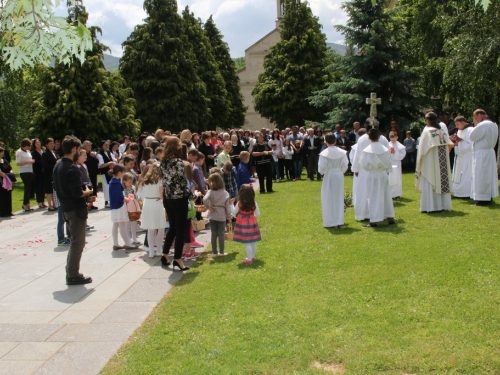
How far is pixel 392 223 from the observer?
11602mm

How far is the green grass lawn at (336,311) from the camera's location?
194 inches

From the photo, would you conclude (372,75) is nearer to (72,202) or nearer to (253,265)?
(253,265)

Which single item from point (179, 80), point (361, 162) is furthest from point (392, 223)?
point (179, 80)

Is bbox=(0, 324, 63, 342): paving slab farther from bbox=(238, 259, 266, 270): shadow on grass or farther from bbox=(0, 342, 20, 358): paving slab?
bbox=(238, 259, 266, 270): shadow on grass

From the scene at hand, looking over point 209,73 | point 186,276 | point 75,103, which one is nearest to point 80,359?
point 186,276

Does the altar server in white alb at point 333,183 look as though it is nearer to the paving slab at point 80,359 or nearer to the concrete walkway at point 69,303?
the concrete walkway at point 69,303

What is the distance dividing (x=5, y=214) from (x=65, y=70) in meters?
11.2

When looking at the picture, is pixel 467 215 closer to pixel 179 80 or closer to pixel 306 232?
pixel 306 232

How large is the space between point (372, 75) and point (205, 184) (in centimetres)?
1841

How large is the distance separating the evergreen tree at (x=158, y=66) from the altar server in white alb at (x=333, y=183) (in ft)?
109

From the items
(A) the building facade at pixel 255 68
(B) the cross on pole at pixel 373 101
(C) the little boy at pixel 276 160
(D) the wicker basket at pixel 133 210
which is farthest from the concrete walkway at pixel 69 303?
(A) the building facade at pixel 255 68

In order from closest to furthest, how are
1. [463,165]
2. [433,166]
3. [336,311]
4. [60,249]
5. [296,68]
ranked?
[336,311]
[60,249]
[433,166]
[463,165]
[296,68]

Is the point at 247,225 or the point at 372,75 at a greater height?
the point at 372,75

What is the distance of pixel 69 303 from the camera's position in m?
7.18
